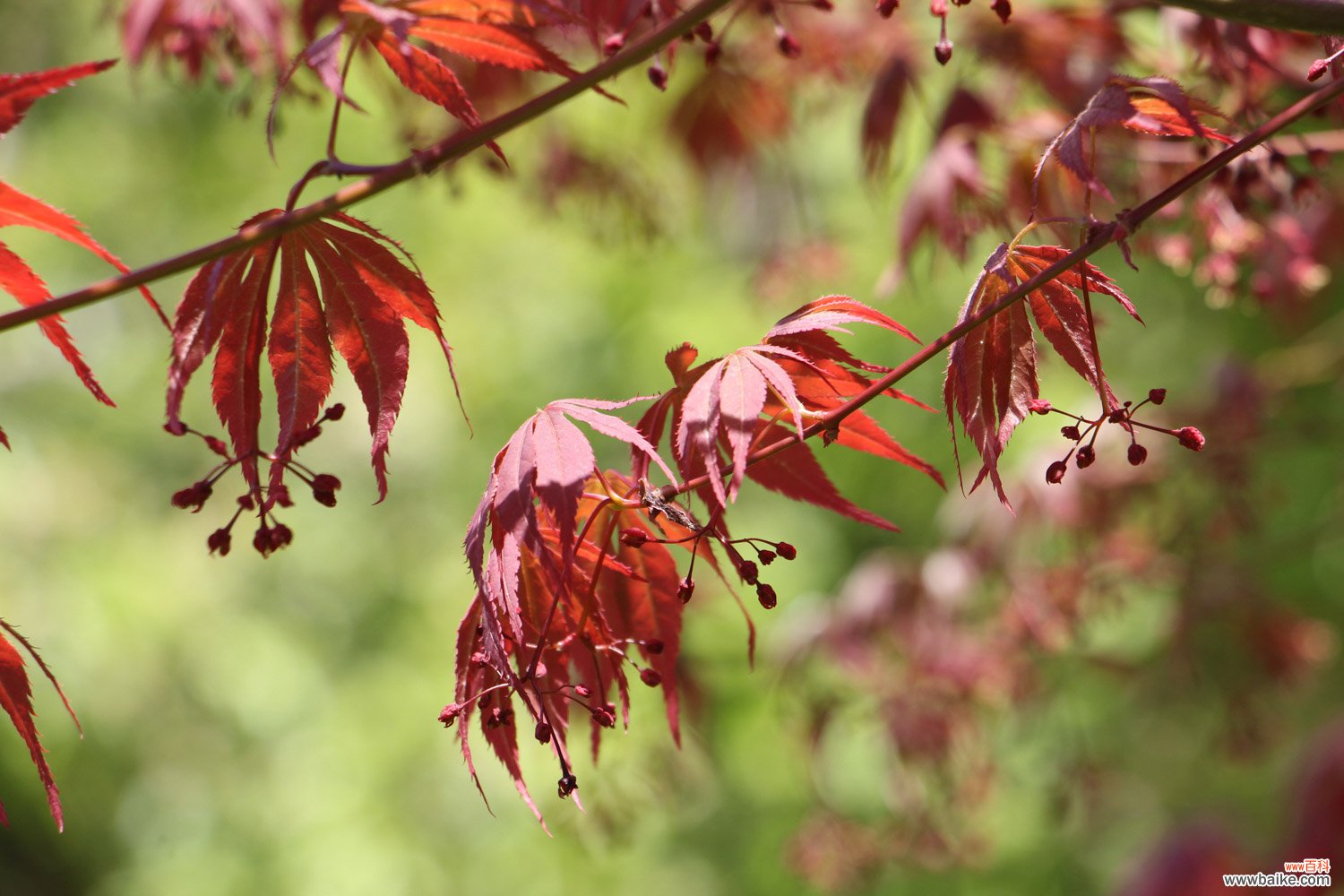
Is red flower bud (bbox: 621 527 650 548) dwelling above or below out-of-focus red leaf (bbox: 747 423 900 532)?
below

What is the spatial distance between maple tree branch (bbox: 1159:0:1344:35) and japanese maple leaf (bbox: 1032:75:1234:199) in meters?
0.05

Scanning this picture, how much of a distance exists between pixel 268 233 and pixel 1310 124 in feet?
4.93

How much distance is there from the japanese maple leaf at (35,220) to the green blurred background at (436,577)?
6.45ft

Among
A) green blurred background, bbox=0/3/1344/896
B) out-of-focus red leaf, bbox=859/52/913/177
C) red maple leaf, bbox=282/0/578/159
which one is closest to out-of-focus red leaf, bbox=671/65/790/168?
green blurred background, bbox=0/3/1344/896

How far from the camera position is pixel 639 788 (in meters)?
2.89

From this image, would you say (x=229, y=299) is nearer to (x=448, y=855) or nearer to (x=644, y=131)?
(x=644, y=131)

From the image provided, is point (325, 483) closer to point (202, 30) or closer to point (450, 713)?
point (450, 713)

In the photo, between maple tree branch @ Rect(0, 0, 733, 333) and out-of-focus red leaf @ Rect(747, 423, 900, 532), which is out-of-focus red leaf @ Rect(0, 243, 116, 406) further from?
out-of-focus red leaf @ Rect(747, 423, 900, 532)

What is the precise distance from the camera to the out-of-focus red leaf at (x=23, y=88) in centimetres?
67

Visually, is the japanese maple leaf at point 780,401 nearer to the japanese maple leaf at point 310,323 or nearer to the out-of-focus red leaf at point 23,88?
the japanese maple leaf at point 310,323

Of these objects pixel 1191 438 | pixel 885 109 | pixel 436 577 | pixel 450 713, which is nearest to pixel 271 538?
pixel 450 713

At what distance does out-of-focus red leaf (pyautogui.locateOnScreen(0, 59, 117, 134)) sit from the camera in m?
0.67

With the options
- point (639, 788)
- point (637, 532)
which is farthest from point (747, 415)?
point (639, 788)

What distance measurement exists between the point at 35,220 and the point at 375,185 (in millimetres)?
237
